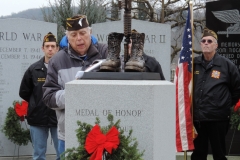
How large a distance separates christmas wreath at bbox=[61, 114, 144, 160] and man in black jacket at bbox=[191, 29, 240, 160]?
3.26 metres

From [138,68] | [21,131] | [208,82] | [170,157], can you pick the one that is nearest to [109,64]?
[138,68]

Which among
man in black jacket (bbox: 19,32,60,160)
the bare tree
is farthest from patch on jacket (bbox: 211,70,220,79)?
the bare tree

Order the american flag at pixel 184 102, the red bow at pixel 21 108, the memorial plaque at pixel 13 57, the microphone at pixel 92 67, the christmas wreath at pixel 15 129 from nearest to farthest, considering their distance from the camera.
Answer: the microphone at pixel 92 67 < the american flag at pixel 184 102 < the red bow at pixel 21 108 < the christmas wreath at pixel 15 129 < the memorial plaque at pixel 13 57

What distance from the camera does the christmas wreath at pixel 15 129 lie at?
27.4 feet

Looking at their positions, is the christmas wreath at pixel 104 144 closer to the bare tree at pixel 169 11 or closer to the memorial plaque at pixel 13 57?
the memorial plaque at pixel 13 57

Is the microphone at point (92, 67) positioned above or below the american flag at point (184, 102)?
above

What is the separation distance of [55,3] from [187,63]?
40.9 feet

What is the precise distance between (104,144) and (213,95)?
3.43 meters

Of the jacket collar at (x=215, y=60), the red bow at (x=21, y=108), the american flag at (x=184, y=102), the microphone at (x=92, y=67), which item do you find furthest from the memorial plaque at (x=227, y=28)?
the microphone at (x=92, y=67)

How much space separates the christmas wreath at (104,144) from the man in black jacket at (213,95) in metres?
3.26

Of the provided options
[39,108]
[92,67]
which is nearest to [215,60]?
[39,108]

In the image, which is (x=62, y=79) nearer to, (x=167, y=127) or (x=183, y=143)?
(x=167, y=127)

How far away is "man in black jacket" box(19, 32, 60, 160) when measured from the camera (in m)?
6.76

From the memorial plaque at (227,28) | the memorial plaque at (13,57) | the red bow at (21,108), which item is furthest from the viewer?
the memorial plaque at (227,28)
